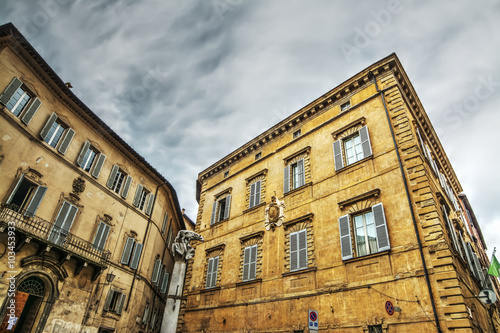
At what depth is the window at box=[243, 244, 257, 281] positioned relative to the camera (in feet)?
46.0

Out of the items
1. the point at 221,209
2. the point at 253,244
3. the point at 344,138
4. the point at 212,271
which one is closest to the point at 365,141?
the point at 344,138

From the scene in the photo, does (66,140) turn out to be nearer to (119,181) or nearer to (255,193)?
(119,181)

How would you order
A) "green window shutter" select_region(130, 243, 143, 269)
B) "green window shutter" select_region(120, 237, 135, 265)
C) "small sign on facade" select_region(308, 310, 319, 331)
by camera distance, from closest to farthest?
"small sign on facade" select_region(308, 310, 319, 331) < "green window shutter" select_region(120, 237, 135, 265) < "green window shutter" select_region(130, 243, 143, 269)

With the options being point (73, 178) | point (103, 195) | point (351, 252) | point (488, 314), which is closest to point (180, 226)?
point (103, 195)

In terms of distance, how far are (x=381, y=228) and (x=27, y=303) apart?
51.3 feet

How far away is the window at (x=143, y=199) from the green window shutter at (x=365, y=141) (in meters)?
14.9

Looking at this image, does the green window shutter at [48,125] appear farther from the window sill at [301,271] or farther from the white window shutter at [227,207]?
the window sill at [301,271]

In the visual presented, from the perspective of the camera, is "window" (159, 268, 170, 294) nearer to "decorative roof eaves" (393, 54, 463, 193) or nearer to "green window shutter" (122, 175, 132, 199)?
"green window shutter" (122, 175, 132, 199)

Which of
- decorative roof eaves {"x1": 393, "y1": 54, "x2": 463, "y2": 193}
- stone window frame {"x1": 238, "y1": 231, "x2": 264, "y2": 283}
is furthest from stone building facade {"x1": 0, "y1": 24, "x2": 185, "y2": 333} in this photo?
decorative roof eaves {"x1": 393, "y1": 54, "x2": 463, "y2": 193}

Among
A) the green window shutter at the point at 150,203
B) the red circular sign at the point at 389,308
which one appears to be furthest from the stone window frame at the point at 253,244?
the green window shutter at the point at 150,203

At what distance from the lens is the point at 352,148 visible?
13.1 meters

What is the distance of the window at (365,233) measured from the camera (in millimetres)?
10242

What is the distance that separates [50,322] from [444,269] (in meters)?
16.2

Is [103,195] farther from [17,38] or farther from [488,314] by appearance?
[488,314]
